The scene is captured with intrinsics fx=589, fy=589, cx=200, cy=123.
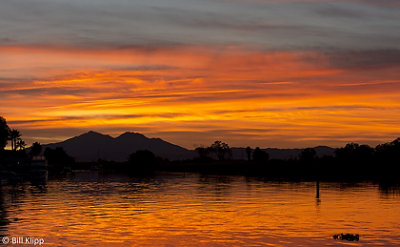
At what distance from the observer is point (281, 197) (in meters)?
82.8

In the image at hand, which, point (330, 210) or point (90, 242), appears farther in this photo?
point (330, 210)

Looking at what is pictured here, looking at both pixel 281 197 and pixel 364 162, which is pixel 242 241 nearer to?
pixel 281 197

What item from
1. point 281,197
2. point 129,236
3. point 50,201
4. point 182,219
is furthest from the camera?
point 281,197

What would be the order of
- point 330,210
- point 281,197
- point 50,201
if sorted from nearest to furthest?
point 330,210 → point 50,201 → point 281,197

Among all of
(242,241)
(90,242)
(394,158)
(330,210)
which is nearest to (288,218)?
(330,210)

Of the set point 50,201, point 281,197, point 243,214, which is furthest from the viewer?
Result: point 281,197

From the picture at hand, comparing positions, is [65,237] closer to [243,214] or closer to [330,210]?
[243,214]

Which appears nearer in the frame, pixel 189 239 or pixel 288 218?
pixel 189 239

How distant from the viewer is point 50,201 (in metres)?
77.5

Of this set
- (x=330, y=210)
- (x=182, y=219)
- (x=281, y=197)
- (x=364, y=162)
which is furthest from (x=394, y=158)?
(x=182, y=219)

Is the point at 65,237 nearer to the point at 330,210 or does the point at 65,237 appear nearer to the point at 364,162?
the point at 330,210

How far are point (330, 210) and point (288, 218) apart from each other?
1009 centimetres

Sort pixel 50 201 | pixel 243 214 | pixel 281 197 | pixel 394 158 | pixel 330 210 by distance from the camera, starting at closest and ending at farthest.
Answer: pixel 243 214, pixel 330 210, pixel 50 201, pixel 281 197, pixel 394 158

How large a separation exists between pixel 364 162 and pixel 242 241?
471ft
